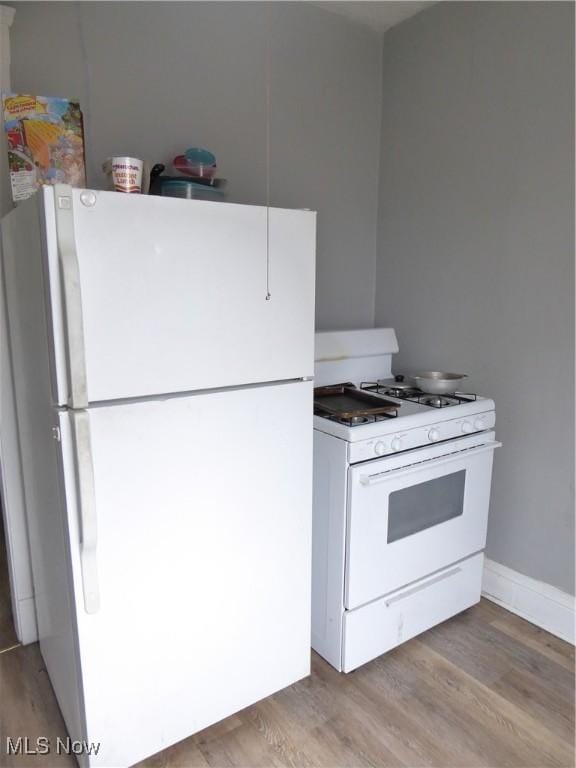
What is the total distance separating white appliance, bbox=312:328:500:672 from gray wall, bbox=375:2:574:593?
19 cm

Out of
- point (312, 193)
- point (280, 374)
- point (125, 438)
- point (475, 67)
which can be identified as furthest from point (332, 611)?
point (475, 67)

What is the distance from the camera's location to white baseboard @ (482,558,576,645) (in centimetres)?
205

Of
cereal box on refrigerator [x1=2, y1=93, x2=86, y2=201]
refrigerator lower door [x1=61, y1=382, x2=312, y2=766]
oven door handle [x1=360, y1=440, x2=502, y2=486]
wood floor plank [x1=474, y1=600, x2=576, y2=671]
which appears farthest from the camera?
wood floor plank [x1=474, y1=600, x2=576, y2=671]

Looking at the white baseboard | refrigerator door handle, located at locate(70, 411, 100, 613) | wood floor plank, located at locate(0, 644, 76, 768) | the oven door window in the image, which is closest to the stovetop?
the oven door window

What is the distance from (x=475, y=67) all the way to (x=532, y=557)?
2.07 meters

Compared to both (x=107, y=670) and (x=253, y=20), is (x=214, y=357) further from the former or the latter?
(x=253, y=20)

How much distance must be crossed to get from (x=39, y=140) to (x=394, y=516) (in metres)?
1.62

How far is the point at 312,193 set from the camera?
2508 millimetres

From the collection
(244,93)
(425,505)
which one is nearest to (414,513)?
(425,505)

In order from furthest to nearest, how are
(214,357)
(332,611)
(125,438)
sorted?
(332,611), (214,357), (125,438)

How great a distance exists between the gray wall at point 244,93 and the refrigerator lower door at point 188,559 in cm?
114

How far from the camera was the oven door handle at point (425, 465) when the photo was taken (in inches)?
68.0

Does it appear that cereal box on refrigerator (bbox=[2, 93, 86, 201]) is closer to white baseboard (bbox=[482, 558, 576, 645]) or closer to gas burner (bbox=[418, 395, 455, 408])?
gas burner (bbox=[418, 395, 455, 408])

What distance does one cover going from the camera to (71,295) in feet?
3.79
